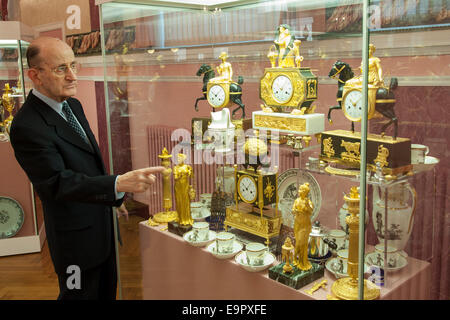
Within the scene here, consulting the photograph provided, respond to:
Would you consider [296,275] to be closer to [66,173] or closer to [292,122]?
[292,122]

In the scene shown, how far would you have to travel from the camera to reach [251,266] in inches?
70.7

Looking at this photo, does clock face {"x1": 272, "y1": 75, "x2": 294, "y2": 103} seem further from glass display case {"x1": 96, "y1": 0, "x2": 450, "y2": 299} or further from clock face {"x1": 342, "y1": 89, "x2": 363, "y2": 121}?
clock face {"x1": 342, "y1": 89, "x2": 363, "y2": 121}

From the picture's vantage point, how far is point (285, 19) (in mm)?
2023

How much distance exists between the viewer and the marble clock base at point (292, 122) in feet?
5.98

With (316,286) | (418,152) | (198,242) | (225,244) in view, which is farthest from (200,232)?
(418,152)

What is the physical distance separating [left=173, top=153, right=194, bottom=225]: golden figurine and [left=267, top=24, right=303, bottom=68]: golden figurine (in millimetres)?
716

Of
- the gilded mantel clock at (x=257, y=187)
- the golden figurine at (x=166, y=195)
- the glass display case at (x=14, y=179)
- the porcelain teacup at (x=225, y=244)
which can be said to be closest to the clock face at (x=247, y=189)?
the gilded mantel clock at (x=257, y=187)

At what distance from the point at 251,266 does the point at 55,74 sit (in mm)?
1096

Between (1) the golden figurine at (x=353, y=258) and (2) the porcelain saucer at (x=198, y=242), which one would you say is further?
(2) the porcelain saucer at (x=198, y=242)

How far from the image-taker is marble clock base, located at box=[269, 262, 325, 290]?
164 cm

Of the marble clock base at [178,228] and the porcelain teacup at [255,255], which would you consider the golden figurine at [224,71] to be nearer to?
the marble clock base at [178,228]

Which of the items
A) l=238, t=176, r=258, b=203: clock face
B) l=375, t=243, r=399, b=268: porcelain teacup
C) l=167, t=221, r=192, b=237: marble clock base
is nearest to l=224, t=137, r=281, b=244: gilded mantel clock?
l=238, t=176, r=258, b=203: clock face

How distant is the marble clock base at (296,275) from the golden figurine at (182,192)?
665 millimetres

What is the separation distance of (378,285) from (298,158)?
24.8 inches
